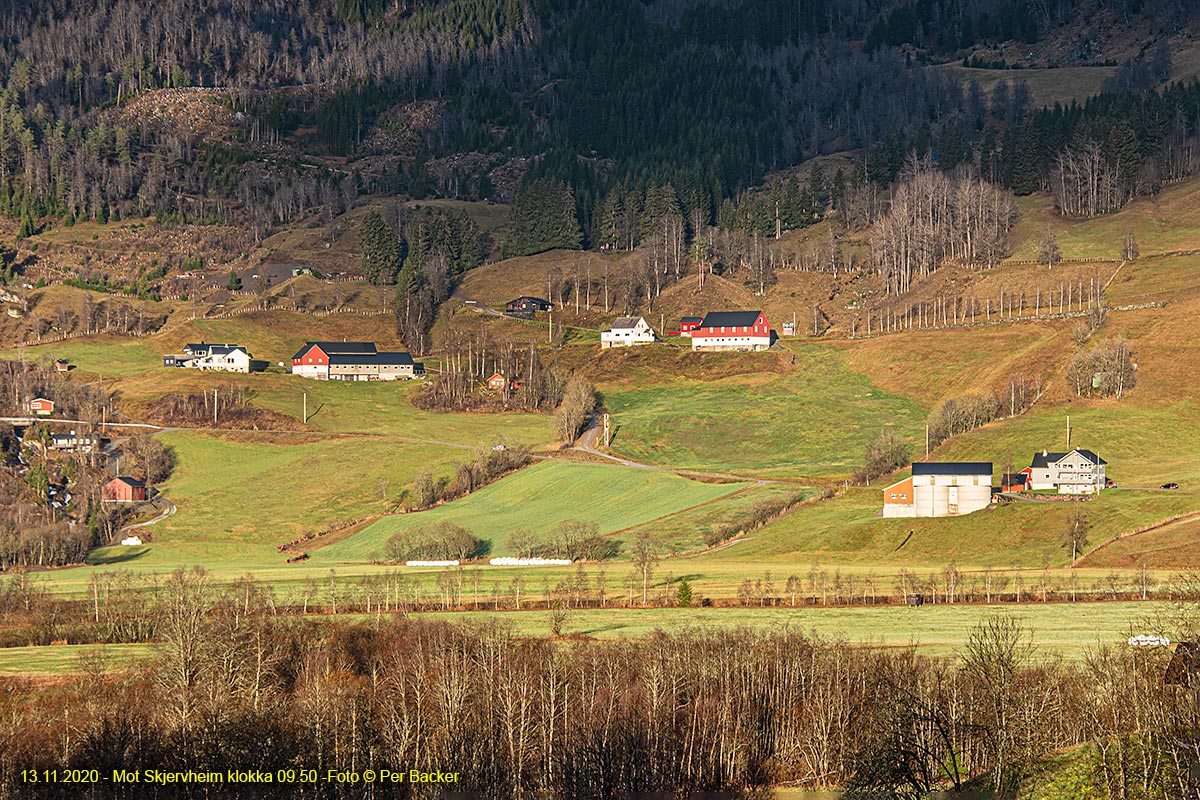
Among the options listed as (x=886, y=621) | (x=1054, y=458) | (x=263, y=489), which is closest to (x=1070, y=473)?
(x=1054, y=458)

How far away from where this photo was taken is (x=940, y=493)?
134 m

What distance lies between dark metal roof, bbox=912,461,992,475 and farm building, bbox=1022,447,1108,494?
19.7 ft

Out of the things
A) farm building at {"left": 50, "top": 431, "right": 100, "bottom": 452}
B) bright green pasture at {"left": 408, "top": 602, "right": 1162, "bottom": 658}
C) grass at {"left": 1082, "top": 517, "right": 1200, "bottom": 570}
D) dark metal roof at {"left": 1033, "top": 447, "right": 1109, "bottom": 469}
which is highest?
farm building at {"left": 50, "top": 431, "right": 100, "bottom": 452}

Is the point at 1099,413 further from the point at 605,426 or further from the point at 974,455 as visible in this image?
the point at 605,426

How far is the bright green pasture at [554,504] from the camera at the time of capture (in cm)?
14350

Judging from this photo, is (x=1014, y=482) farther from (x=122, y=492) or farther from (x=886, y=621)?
(x=122, y=492)

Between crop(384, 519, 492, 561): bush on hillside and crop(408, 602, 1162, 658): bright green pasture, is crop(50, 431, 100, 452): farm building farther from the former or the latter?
crop(408, 602, 1162, 658): bright green pasture

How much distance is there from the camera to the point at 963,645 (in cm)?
8400

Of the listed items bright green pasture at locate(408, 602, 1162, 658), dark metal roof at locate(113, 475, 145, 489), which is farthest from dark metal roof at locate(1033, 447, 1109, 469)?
dark metal roof at locate(113, 475, 145, 489)

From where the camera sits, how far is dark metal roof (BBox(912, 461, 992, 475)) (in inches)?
5310

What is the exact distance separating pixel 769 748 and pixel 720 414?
404ft

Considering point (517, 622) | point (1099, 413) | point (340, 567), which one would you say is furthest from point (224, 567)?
point (1099, 413)

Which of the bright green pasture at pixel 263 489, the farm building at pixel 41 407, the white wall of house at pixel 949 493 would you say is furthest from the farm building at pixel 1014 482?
the farm building at pixel 41 407

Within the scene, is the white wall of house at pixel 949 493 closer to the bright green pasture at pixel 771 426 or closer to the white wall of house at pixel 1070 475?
the white wall of house at pixel 1070 475
